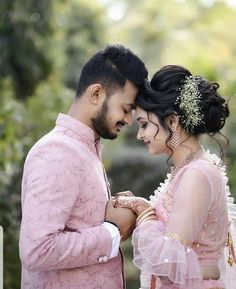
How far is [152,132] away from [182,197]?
338 mm

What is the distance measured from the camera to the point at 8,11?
8555 mm

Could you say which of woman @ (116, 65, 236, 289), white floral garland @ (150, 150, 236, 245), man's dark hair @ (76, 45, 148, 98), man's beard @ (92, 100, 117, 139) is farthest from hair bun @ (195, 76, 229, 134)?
man's beard @ (92, 100, 117, 139)

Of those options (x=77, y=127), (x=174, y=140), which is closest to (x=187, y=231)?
(x=174, y=140)

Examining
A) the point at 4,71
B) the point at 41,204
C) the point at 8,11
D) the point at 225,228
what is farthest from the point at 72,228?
the point at 4,71

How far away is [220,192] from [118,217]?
1.36 feet

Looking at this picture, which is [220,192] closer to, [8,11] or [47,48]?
[8,11]

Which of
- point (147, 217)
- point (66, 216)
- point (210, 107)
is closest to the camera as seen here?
point (66, 216)

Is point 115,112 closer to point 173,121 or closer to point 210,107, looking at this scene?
point 173,121

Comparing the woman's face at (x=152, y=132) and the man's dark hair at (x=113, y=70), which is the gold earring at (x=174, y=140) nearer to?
the woman's face at (x=152, y=132)

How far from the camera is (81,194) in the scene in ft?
9.30

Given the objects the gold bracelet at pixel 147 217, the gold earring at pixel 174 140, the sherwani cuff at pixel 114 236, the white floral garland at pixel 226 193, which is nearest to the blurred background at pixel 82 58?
the white floral garland at pixel 226 193

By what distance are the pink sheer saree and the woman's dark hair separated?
18 centimetres

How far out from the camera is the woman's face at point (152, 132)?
294 cm

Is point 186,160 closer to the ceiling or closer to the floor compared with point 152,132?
closer to the floor
